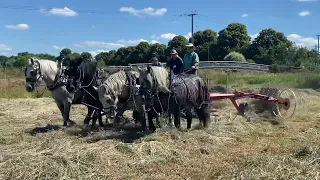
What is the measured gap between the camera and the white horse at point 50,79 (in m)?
8.74

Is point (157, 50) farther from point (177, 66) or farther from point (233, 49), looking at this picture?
point (177, 66)

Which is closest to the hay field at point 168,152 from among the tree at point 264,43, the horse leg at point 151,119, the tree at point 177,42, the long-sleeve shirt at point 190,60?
the horse leg at point 151,119

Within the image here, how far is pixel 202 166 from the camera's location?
5.96m

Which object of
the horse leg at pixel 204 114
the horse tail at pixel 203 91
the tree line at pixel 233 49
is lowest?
the horse leg at pixel 204 114

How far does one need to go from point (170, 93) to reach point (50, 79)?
2.61 metres

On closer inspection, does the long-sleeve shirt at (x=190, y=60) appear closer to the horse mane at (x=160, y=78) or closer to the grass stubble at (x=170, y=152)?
the grass stubble at (x=170, y=152)

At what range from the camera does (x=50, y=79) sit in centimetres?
889

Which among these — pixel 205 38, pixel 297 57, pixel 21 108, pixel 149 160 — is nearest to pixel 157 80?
pixel 149 160

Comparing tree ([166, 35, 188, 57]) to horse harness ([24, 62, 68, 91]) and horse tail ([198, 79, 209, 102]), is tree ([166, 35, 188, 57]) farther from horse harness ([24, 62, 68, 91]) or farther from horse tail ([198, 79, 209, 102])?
horse harness ([24, 62, 68, 91])

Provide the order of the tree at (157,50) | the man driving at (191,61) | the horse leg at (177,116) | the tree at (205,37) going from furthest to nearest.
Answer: the tree at (205,37)
the tree at (157,50)
the man driving at (191,61)
the horse leg at (177,116)

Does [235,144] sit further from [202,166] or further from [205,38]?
[205,38]

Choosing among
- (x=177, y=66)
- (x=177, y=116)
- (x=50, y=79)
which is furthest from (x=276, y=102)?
(x=50, y=79)

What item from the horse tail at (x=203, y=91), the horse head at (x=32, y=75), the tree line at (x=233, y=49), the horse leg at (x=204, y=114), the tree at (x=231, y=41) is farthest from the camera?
the tree at (x=231, y=41)

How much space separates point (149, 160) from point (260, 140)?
9.33 ft
